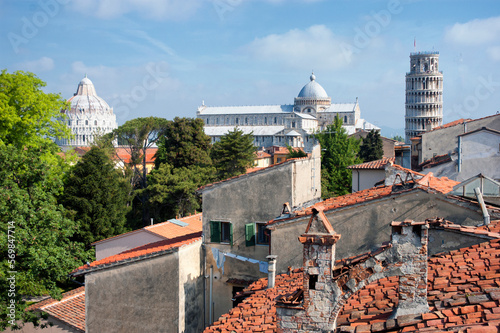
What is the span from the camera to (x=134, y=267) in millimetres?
12203

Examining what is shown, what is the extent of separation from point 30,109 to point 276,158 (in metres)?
52.5

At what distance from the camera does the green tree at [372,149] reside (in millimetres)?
49925

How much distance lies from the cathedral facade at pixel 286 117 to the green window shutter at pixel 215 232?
327 feet

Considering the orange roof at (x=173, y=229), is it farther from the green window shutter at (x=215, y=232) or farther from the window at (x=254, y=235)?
the window at (x=254, y=235)

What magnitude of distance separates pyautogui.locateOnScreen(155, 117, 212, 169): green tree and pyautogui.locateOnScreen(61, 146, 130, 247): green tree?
11.8 meters

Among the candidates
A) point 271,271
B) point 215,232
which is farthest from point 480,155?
point 271,271

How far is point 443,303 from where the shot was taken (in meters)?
6.20

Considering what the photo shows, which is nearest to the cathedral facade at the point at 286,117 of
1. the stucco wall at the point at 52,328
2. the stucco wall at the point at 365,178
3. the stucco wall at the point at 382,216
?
the stucco wall at the point at 365,178

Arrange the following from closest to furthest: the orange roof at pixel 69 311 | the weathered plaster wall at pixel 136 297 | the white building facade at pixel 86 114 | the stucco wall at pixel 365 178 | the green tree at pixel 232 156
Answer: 1. the weathered plaster wall at pixel 136 297
2. the orange roof at pixel 69 311
3. the stucco wall at pixel 365 178
4. the green tree at pixel 232 156
5. the white building facade at pixel 86 114

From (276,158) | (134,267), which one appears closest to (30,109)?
(134,267)

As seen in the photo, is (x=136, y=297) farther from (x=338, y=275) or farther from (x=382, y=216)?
(x=338, y=275)

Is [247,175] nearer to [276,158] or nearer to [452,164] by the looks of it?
[452,164]

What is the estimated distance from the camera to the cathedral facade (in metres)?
120

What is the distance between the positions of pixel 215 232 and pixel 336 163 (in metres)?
30.1
